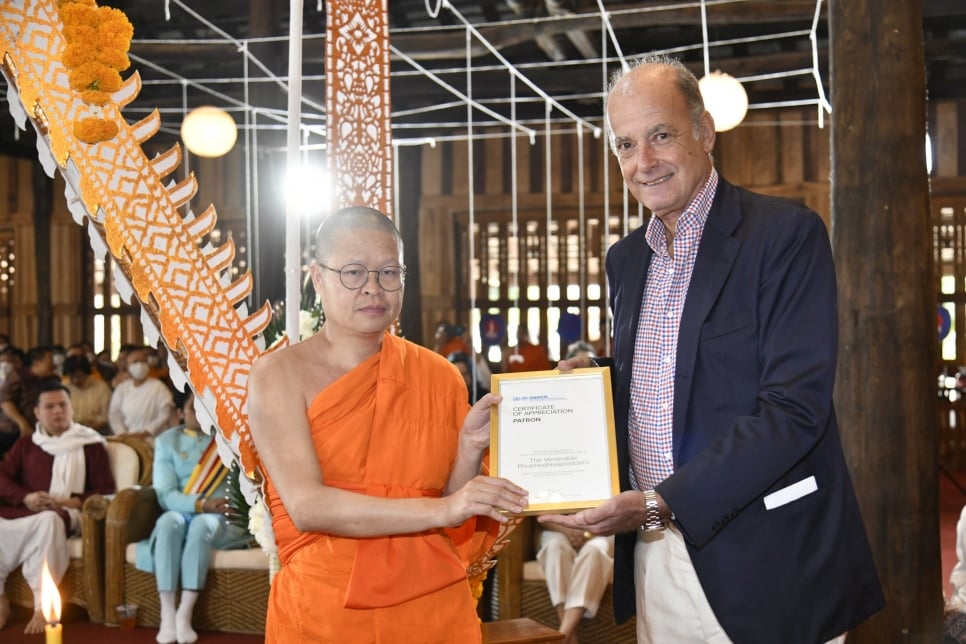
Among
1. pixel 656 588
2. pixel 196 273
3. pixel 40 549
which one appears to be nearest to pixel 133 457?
pixel 40 549

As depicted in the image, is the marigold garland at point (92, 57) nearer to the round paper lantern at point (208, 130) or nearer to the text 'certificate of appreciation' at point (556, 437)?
the text 'certificate of appreciation' at point (556, 437)

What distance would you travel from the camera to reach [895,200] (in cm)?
360

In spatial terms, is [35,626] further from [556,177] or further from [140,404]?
[556,177]

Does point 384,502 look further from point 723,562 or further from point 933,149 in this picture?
point 933,149

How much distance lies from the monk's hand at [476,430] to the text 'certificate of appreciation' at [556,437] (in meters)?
0.10

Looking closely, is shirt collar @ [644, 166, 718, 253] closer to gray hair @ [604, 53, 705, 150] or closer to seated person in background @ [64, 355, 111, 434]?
gray hair @ [604, 53, 705, 150]

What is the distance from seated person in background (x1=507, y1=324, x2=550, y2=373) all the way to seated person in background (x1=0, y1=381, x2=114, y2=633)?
5.77 meters

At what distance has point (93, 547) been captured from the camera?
5.52 meters

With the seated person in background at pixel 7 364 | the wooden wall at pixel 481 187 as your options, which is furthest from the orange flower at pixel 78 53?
the wooden wall at pixel 481 187

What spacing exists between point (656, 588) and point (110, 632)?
168 inches

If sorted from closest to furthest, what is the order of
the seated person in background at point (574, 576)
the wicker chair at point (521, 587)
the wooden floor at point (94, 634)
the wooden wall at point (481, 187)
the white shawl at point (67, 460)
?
the seated person in background at point (574, 576) < the wicker chair at point (521, 587) < the wooden floor at point (94, 634) < the white shawl at point (67, 460) < the wooden wall at point (481, 187)

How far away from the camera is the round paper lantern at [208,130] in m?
8.20

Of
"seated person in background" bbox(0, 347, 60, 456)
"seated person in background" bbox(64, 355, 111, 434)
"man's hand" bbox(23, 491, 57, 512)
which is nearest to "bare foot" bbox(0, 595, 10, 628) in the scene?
"man's hand" bbox(23, 491, 57, 512)

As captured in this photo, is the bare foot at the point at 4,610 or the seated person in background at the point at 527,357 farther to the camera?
the seated person in background at the point at 527,357
